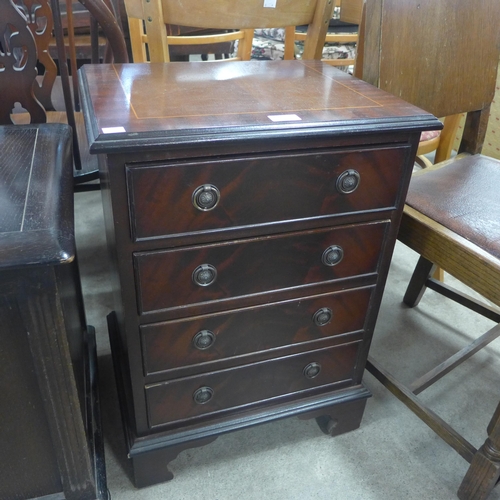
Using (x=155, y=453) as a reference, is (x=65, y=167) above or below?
above

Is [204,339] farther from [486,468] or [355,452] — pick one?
[486,468]

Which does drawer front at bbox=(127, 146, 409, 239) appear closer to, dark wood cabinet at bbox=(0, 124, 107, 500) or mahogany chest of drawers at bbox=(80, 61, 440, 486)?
mahogany chest of drawers at bbox=(80, 61, 440, 486)

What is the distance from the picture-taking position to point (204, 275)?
32.8 inches

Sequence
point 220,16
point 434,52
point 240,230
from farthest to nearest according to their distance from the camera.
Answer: point 220,16 → point 434,52 → point 240,230

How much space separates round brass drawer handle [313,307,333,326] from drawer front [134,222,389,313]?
0.08 metres

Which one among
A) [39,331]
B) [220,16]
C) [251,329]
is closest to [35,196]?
[39,331]

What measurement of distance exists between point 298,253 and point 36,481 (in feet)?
2.05

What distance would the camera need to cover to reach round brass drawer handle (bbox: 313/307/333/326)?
3.25ft

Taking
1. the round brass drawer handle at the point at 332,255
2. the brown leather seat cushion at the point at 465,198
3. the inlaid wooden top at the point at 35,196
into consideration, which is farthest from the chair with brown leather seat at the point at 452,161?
the inlaid wooden top at the point at 35,196

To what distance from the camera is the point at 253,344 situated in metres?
0.98

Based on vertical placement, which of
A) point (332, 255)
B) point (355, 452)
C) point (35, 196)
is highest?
point (35, 196)

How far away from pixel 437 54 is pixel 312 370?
0.80m

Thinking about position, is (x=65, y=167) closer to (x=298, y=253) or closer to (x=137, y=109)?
(x=137, y=109)

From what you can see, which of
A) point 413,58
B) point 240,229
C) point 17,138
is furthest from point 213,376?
point 413,58
